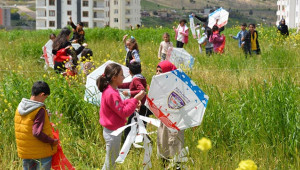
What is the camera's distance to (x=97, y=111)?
20.5 ft

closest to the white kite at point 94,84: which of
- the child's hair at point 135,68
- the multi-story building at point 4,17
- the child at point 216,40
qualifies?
the child's hair at point 135,68

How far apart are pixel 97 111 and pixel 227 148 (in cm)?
174

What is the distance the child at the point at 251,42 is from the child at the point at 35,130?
9.20 meters

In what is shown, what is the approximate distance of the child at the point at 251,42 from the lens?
13141 mm

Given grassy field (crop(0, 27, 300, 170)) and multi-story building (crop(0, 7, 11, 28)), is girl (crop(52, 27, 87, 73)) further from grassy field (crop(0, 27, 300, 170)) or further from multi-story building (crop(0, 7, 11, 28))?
multi-story building (crop(0, 7, 11, 28))

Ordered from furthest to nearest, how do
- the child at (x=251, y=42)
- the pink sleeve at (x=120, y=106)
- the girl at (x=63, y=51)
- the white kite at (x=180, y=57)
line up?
the child at (x=251, y=42), the white kite at (x=180, y=57), the girl at (x=63, y=51), the pink sleeve at (x=120, y=106)

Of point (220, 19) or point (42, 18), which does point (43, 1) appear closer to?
point (42, 18)

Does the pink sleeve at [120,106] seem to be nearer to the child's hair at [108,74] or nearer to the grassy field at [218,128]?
the child's hair at [108,74]

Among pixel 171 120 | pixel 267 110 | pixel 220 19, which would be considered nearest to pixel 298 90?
pixel 267 110

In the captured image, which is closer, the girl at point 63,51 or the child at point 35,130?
the child at point 35,130

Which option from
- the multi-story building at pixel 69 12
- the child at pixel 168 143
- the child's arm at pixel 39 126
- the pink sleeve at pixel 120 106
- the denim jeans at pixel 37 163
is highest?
the multi-story building at pixel 69 12

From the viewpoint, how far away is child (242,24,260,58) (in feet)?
43.1

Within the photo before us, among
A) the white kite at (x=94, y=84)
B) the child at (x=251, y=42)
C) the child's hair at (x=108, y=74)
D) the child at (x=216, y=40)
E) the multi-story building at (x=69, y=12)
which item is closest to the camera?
the child's hair at (x=108, y=74)

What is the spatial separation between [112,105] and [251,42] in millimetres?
9178
